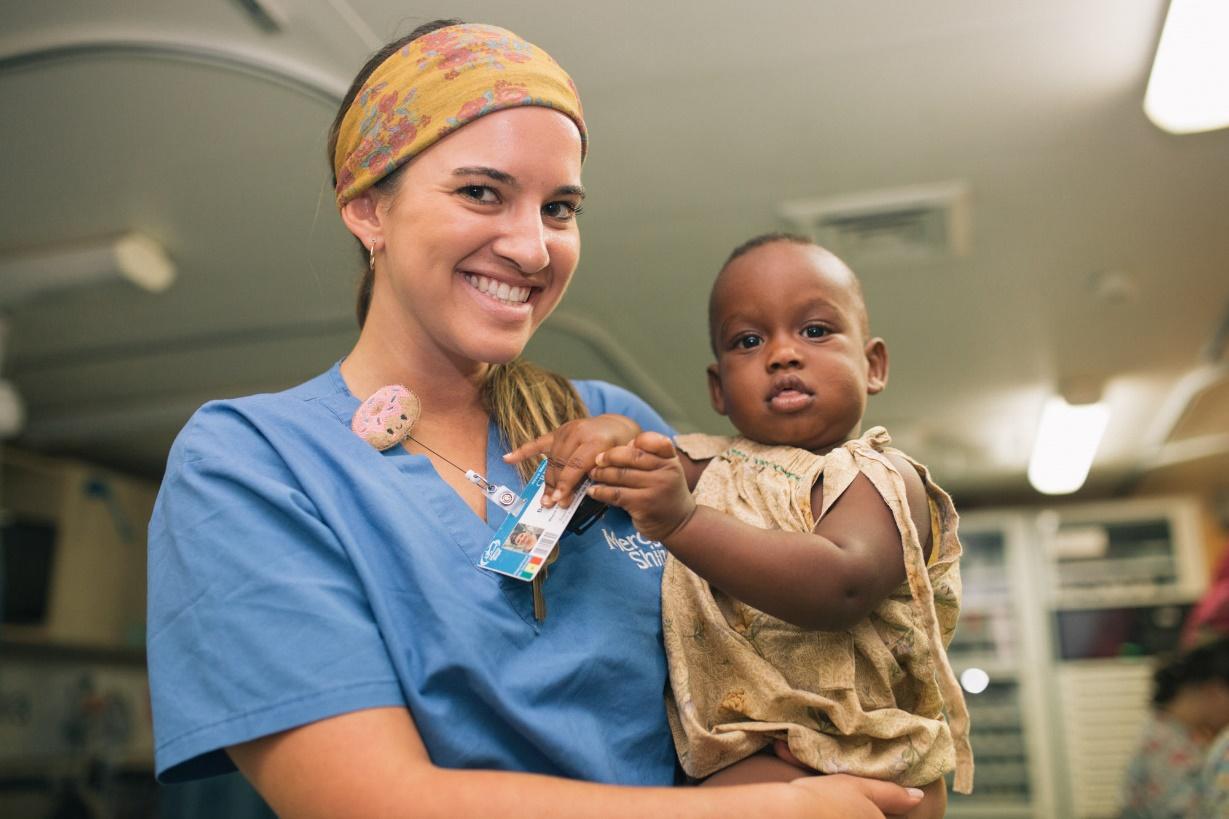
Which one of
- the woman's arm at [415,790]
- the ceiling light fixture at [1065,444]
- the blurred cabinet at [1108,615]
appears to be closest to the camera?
the woman's arm at [415,790]

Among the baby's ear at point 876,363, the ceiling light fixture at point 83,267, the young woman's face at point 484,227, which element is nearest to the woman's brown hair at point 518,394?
the young woman's face at point 484,227

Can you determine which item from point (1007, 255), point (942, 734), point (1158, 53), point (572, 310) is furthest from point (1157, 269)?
point (942, 734)

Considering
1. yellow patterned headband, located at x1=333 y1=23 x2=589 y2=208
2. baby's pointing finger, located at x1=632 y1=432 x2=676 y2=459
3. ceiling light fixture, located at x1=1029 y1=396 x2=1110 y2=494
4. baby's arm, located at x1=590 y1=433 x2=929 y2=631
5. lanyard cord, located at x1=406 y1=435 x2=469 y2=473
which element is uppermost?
ceiling light fixture, located at x1=1029 y1=396 x2=1110 y2=494

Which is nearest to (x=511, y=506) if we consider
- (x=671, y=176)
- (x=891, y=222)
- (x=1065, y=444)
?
(x=671, y=176)

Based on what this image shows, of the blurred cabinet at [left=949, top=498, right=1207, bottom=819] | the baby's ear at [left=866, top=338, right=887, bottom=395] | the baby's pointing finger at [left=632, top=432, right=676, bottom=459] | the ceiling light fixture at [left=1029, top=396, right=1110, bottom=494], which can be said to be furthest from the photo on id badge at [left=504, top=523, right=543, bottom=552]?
the blurred cabinet at [left=949, top=498, right=1207, bottom=819]

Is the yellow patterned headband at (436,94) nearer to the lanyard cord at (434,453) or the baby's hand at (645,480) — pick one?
the lanyard cord at (434,453)

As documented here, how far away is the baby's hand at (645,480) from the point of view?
969 millimetres

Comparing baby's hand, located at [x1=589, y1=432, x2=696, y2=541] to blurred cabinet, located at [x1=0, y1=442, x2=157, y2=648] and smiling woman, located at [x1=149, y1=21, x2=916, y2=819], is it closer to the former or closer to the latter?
smiling woman, located at [x1=149, y1=21, x2=916, y2=819]

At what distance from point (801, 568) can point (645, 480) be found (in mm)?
172

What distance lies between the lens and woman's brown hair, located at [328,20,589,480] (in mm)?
1237

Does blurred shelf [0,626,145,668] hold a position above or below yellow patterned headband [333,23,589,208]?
below

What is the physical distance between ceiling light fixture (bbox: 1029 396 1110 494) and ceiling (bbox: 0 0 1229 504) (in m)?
0.37

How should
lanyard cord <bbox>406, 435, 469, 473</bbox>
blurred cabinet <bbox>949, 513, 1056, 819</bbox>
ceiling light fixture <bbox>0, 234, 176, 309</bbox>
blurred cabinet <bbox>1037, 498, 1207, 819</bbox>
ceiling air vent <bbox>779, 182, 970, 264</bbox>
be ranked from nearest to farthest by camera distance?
lanyard cord <bbox>406, 435, 469, 473</bbox> < ceiling air vent <bbox>779, 182, 970, 264</bbox> < ceiling light fixture <bbox>0, 234, 176, 309</bbox> < blurred cabinet <bbox>1037, 498, 1207, 819</bbox> < blurred cabinet <bbox>949, 513, 1056, 819</bbox>

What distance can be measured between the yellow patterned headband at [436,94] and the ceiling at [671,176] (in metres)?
0.32
